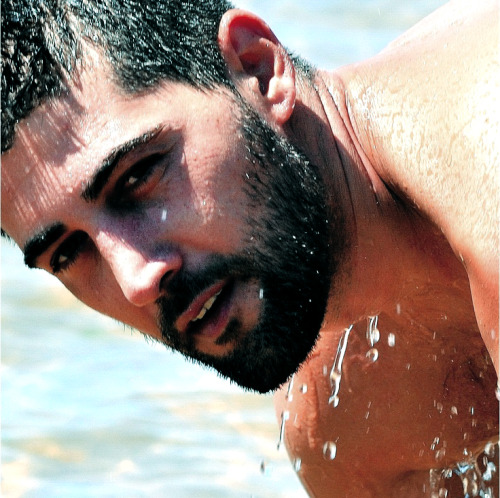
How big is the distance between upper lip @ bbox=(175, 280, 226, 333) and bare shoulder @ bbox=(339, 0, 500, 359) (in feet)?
1.92

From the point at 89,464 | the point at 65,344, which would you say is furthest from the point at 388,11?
the point at 89,464

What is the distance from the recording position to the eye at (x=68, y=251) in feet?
10.2

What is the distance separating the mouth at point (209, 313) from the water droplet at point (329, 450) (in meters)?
1.06

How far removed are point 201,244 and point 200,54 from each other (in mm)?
584

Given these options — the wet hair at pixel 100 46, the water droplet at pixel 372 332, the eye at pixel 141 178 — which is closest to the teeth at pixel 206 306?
the eye at pixel 141 178

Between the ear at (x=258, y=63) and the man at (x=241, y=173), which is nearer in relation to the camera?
the man at (x=241, y=173)

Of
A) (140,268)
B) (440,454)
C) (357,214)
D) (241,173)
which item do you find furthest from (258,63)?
(440,454)

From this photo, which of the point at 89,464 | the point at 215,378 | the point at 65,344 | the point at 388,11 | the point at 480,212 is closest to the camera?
the point at 480,212

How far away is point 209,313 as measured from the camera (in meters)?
3.07

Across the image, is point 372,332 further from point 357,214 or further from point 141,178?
point 141,178

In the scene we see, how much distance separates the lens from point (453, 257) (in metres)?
3.32

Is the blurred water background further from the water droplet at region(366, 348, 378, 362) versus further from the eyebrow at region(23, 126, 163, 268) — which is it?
the eyebrow at region(23, 126, 163, 268)

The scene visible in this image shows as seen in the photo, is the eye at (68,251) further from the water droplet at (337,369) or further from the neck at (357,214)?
the water droplet at (337,369)

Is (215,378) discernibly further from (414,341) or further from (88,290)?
(88,290)
